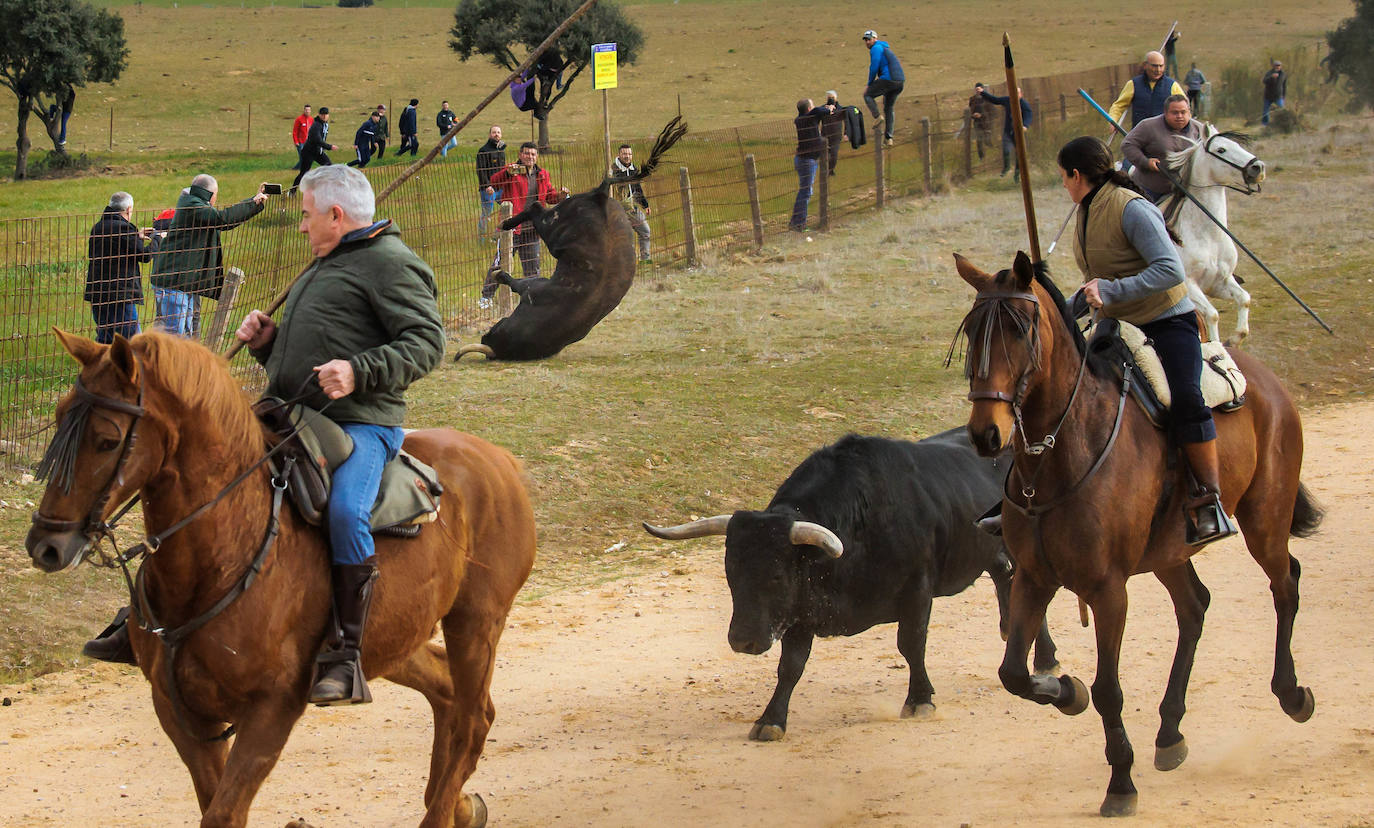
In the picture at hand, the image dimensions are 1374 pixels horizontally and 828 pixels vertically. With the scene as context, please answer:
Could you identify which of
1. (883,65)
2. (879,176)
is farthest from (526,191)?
(883,65)

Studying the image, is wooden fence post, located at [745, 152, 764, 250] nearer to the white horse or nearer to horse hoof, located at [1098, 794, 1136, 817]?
the white horse

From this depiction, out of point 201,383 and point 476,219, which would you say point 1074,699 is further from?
point 476,219

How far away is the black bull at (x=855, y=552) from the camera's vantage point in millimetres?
6902

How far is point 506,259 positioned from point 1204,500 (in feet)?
37.8

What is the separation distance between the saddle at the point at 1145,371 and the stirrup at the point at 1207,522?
0.38m

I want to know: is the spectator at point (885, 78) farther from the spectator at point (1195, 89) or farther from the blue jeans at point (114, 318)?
the blue jeans at point (114, 318)

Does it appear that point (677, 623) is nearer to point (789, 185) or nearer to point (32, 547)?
point (32, 547)

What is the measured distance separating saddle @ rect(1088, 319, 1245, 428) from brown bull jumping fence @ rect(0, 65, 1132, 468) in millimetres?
6638

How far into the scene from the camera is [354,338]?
4.89m

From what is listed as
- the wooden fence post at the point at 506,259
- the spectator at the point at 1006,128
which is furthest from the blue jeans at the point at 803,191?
the wooden fence post at the point at 506,259

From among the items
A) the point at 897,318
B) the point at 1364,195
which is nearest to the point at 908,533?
the point at 897,318

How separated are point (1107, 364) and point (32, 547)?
4314mm

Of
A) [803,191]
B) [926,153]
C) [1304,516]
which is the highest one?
[926,153]

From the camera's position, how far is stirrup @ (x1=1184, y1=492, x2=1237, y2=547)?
6020mm
